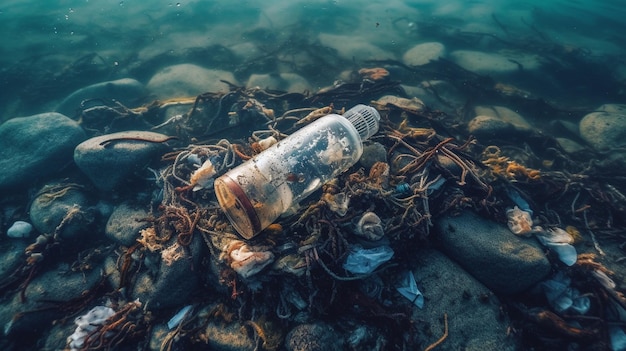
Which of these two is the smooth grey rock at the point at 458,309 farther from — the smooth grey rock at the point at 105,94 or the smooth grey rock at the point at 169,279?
the smooth grey rock at the point at 105,94

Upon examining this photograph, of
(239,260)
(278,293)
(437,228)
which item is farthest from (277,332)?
(437,228)

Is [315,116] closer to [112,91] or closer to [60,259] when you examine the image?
[60,259]

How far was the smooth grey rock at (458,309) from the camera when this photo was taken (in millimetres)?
2998

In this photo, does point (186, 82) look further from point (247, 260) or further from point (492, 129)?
point (492, 129)

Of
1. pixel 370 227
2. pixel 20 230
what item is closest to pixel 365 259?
pixel 370 227

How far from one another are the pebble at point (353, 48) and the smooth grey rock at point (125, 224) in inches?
346

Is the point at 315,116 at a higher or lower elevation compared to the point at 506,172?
higher

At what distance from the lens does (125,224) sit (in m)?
4.14

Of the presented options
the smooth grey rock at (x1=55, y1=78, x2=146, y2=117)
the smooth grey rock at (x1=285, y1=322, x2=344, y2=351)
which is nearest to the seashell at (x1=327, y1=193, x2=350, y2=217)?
the smooth grey rock at (x1=285, y1=322, x2=344, y2=351)

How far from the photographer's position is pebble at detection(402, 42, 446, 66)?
33.8 ft

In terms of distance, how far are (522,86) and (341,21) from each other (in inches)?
347

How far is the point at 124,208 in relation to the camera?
173 inches

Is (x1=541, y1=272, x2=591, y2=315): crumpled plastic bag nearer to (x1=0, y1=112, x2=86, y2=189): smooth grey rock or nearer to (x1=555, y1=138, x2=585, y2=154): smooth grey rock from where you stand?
(x1=555, y1=138, x2=585, y2=154): smooth grey rock

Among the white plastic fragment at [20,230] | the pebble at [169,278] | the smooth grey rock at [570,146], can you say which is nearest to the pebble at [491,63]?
the smooth grey rock at [570,146]
